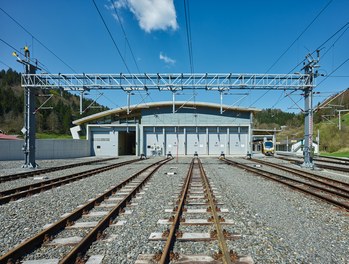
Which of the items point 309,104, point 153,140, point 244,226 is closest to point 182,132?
point 153,140

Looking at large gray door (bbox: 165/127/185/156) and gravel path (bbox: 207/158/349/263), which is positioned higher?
large gray door (bbox: 165/127/185/156)

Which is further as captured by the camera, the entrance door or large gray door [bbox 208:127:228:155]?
the entrance door

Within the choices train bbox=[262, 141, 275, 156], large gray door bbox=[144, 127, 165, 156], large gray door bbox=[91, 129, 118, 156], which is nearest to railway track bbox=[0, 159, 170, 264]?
large gray door bbox=[144, 127, 165, 156]

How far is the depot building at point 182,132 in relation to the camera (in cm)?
4441

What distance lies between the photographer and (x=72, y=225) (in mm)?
6020

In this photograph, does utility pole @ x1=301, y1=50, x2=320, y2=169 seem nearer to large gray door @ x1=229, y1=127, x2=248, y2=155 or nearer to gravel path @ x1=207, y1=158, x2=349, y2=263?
gravel path @ x1=207, y1=158, x2=349, y2=263

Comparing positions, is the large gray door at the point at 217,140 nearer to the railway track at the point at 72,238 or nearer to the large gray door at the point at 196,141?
the large gray door at the point at 196,141

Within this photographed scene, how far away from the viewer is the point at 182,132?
44.8 metres

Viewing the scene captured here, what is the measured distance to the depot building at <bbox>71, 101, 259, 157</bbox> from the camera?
44.4m

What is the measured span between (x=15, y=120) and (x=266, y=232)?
10974 cm

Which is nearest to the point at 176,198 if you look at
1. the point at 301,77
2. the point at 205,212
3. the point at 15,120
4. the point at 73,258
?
the point at 205,212

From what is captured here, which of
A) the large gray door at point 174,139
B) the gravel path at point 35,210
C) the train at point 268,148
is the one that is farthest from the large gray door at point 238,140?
the gravel path at point 35,210

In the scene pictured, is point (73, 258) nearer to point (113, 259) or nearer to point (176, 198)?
point (113, 259)

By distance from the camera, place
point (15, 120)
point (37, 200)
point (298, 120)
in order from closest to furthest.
Answer: point (37, 200), point (15, 120), point (298, 120)
